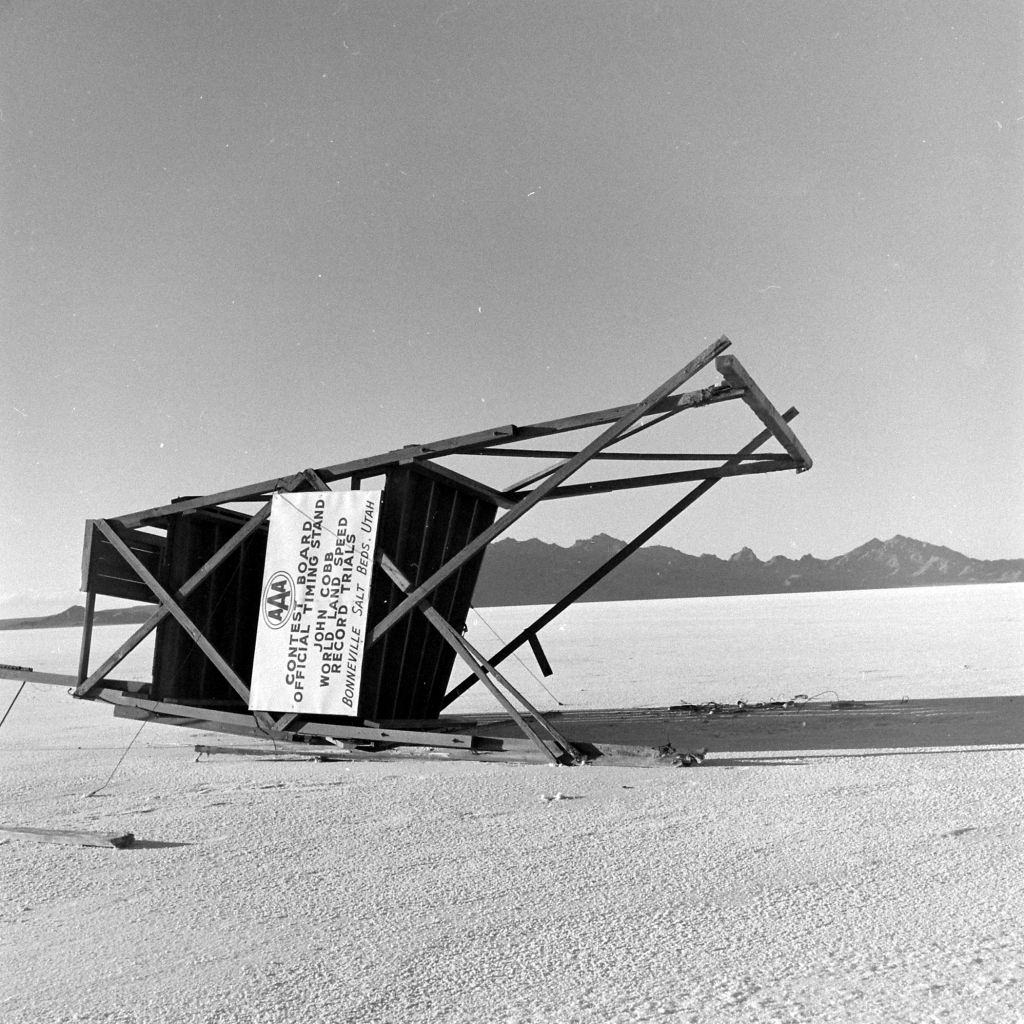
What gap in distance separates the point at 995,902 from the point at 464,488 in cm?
689

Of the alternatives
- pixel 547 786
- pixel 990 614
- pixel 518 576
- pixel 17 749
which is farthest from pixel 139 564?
pixel 518 576

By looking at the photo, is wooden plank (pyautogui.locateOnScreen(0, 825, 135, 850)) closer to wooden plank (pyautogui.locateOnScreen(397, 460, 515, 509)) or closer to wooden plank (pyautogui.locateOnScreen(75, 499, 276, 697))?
wooden plank (pyautogui.locateOnScreen(75, 499, 276, 697))

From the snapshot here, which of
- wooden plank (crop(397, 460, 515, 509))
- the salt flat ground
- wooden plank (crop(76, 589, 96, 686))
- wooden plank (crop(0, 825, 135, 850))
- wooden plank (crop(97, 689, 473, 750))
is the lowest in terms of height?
wooden plank (crop(0, 825, 135, 850))

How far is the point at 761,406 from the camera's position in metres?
8.19

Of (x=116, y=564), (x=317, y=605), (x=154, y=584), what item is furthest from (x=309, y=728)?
(x=116, y=564)

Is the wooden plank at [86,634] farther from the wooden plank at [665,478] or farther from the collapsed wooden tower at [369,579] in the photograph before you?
the wooden plank at [665,478]

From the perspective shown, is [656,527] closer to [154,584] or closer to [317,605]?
[317,605]

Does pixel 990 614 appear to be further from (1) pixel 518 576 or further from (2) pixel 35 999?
(1) pixel 518 576

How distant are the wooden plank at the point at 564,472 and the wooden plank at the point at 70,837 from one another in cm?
279

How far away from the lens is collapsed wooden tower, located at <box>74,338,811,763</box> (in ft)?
26.2

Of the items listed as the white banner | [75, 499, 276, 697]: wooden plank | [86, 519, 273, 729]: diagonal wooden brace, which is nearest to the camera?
the white banner

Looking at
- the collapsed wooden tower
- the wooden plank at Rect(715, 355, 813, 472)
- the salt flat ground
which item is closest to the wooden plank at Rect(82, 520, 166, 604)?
the collapsed wooden tower

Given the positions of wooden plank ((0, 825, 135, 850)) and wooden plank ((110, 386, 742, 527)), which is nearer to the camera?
wooden plank ((0, 825, 135, 850))

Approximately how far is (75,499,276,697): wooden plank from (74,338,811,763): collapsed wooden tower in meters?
0.02
